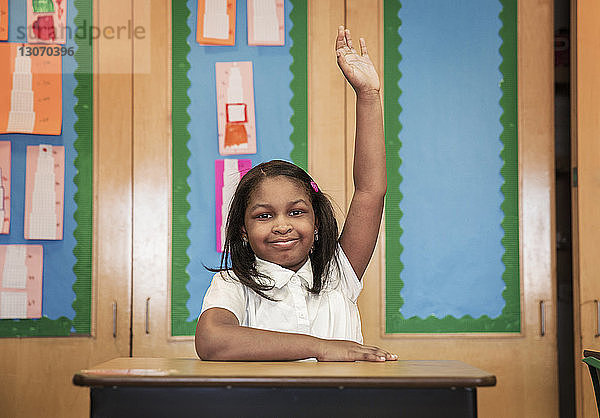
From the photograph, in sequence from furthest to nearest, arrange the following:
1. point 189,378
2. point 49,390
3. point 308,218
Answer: point 49,390 < point 308,218 < point 189,378

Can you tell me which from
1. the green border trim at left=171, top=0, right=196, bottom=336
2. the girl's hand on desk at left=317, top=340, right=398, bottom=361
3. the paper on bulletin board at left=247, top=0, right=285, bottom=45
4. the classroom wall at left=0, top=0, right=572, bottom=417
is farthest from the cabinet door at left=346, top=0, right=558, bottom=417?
the girl's hand on desk at left=317, top=340, right=398, bottom=361

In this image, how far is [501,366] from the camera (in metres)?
2.70

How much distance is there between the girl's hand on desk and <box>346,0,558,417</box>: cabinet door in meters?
1.58

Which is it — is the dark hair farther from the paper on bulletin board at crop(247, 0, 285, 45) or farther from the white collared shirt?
the paper on bulletin board at crop(247, 0, 285, 45)

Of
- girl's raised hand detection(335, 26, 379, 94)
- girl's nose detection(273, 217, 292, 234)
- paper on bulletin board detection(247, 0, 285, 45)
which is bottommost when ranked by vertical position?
girl's nose detection(273, 217, 292, 234)

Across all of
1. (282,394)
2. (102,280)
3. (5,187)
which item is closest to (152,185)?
(102,280)

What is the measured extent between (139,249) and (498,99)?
1.52m

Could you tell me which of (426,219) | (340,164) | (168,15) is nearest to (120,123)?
(168,15)

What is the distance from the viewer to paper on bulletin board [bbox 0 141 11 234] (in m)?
2.66

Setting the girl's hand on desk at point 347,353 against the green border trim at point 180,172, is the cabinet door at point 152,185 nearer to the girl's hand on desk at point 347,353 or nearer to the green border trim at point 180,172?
the green border trim at point 180,172

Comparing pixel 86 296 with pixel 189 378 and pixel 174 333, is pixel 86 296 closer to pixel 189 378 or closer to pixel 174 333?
pixel 174 333

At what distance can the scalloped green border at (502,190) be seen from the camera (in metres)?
2.70

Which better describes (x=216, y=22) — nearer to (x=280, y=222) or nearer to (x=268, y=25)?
(x=268, y=25)

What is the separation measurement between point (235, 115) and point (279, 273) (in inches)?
56.4
